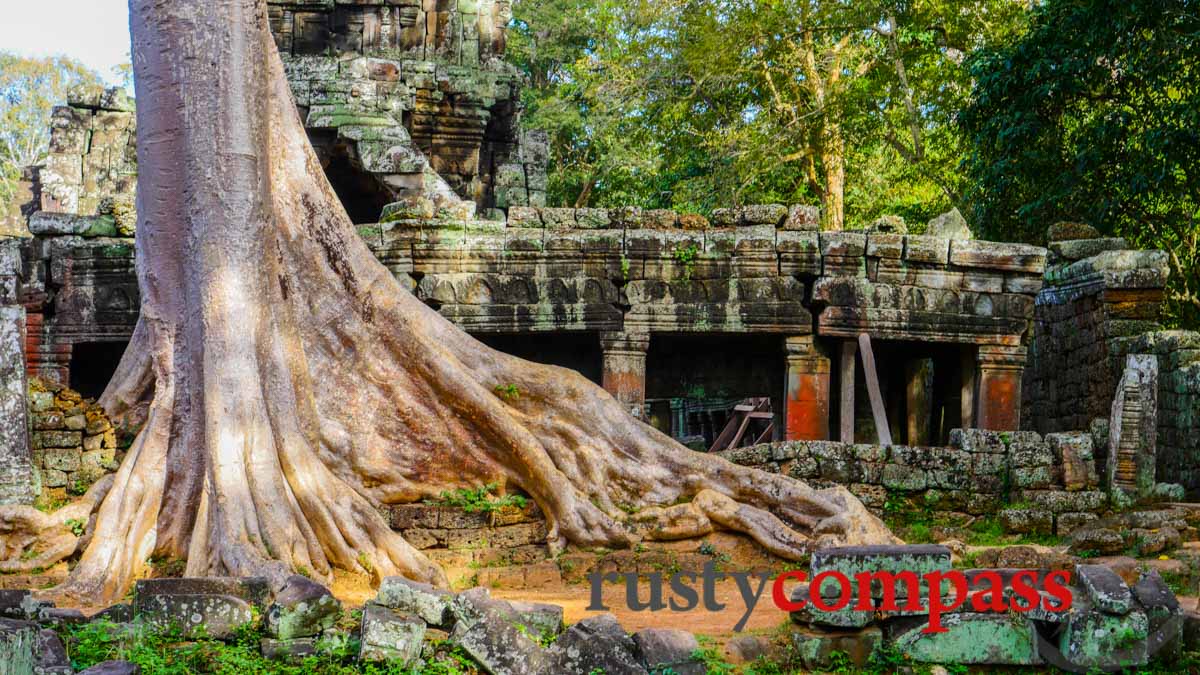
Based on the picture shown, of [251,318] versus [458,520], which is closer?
[251,318]

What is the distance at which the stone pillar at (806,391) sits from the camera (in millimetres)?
11633

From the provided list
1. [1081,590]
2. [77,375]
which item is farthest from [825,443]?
[77,375]

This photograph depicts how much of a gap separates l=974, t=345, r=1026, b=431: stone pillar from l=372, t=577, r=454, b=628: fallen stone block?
7414 millimetres

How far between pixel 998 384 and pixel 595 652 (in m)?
7.51

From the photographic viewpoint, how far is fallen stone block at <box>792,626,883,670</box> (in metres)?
5.44

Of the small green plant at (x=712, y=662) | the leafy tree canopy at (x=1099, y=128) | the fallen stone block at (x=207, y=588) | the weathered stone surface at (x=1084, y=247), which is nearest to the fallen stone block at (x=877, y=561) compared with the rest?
the small green plant at (x=712, y=662)

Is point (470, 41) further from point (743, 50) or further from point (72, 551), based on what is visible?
point (72, 551)

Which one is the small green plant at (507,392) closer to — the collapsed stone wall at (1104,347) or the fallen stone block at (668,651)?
the fallen stone block at (668,651)

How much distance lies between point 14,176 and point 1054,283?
31041 mm

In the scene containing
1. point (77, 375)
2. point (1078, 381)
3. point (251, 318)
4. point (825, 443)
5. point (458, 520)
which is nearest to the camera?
point (251, 318)

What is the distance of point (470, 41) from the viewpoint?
16.1 meters

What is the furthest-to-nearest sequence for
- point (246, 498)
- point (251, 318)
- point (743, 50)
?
point (743, 50)
point (251, 318)
point (246, 498)

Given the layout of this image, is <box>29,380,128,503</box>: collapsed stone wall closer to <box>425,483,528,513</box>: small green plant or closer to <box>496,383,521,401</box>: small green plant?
<box>425,483,528,513</box>: small green plant

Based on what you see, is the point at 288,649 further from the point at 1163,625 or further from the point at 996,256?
the point at 996,256
